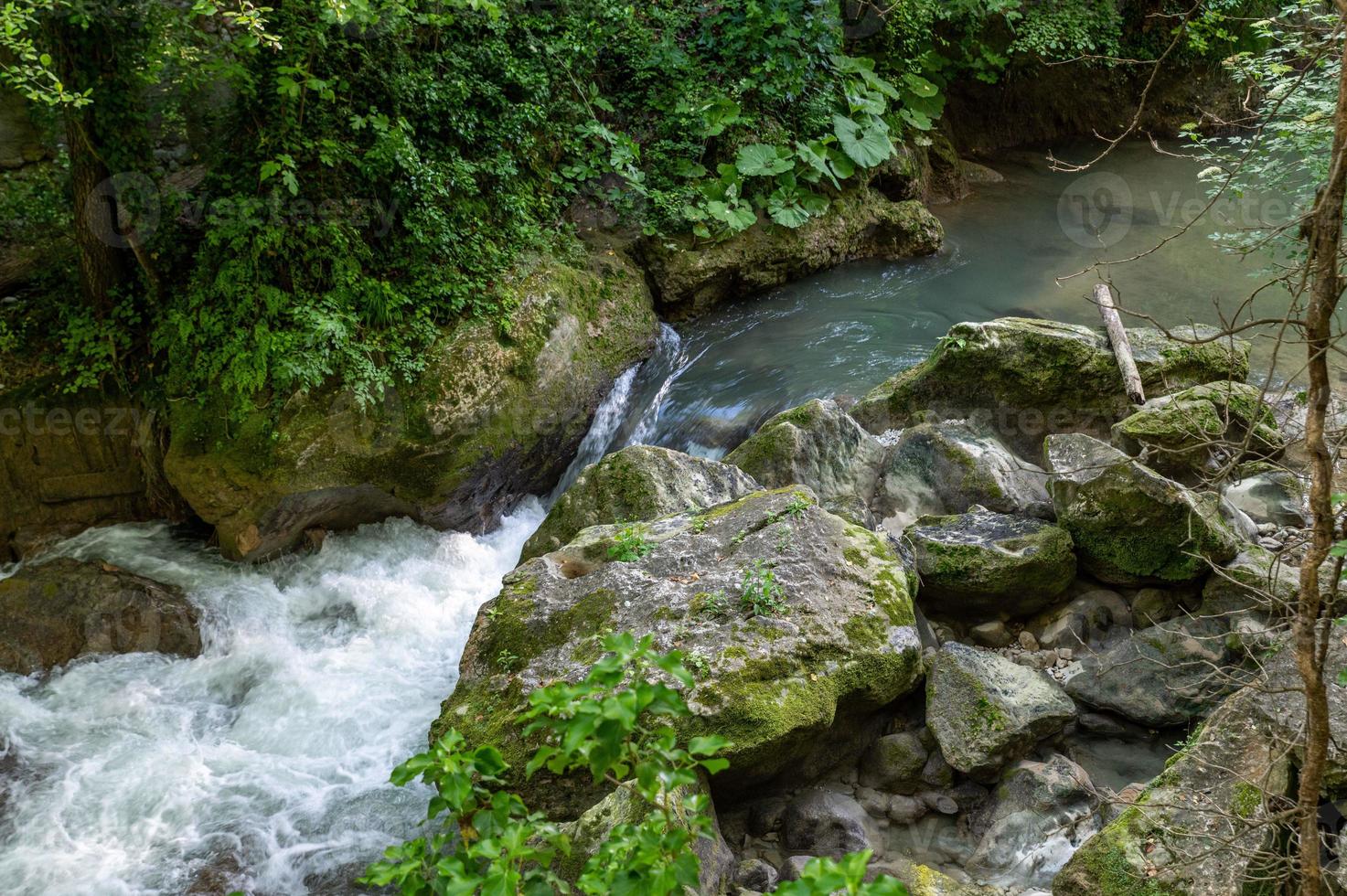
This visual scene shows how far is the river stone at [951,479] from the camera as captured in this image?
577 cm

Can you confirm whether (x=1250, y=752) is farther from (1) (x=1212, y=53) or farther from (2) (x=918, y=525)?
(1) (x=1212, y=53)

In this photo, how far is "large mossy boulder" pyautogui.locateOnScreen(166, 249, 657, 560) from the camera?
644 cm

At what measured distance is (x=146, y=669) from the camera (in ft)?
19.1

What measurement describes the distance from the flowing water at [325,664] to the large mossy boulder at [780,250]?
0.23m

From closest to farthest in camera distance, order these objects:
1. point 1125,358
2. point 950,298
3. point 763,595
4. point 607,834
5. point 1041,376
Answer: point 607,834 → point 763,595 → point 1125,358 → point 1041,376 → point 950,298

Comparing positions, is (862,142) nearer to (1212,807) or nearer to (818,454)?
(818,454)

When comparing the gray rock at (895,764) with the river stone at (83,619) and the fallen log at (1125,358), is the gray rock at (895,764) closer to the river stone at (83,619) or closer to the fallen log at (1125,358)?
the fallen log at (1125,358)

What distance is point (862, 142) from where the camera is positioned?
9812mm

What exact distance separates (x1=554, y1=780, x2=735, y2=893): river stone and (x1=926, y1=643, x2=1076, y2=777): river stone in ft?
4.14

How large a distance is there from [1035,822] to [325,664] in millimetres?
4210

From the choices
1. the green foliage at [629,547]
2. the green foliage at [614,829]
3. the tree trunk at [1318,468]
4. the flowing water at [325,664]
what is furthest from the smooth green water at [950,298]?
the green foliage at [614,829]

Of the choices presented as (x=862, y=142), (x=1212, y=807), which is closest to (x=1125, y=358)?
(x=862, y=142)

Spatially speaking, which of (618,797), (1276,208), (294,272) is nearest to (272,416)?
(294,272)

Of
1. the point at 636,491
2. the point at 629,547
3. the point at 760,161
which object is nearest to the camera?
the point at 629,547
